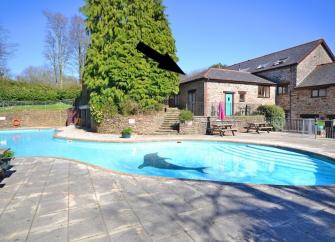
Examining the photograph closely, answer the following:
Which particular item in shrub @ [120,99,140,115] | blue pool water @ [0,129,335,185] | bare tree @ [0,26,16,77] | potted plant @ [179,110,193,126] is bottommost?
blue pool water @ [0,129,335,185]

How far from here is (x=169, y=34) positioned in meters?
18.2

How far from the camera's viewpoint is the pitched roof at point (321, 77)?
65.2 ft

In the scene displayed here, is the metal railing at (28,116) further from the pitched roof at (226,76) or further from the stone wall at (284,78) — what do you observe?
the stone wall at (284,78)

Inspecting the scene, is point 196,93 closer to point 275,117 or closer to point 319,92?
point 275,117

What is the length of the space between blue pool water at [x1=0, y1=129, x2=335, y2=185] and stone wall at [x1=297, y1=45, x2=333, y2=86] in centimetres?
1497

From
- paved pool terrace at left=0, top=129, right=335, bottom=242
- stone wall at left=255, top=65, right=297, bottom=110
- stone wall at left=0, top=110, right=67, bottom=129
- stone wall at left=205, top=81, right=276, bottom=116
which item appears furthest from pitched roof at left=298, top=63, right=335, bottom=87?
stone wall at left=0, top=110, right=67, bottom=129

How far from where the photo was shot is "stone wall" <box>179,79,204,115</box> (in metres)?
20.3

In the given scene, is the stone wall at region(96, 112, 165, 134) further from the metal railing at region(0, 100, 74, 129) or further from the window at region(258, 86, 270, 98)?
the window at region(258, 86, 270, 98)

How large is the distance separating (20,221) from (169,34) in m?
17.4

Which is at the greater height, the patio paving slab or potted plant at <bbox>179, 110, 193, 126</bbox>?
potted plant at <bbox>179, 110, 193, 126</bbox>

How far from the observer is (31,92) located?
2902 cm

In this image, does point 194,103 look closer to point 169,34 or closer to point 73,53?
point 169,34

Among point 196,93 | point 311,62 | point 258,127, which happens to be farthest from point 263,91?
point 258,127

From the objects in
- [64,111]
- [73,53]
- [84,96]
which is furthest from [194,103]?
[73,53]
